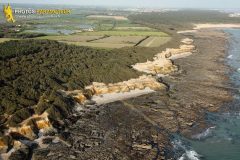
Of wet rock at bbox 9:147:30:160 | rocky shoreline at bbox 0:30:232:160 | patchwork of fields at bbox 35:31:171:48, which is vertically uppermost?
patchwork of fields at bbox 35:31:171:48

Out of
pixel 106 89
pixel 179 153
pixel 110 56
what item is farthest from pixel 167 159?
pixel 110 56

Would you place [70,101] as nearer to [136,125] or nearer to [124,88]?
[124,88]

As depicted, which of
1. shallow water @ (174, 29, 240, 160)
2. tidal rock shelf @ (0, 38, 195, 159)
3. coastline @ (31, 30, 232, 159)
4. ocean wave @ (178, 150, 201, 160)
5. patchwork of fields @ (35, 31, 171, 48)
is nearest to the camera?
ocean wave @ (178, 150, 201, 160)

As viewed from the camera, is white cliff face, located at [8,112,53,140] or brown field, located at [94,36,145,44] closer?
white cliff face, located at [8,112,53,140]

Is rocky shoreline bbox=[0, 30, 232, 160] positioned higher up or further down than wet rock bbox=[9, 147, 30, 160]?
higher up

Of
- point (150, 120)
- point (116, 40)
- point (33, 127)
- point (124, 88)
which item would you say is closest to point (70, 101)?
point (33, 127)

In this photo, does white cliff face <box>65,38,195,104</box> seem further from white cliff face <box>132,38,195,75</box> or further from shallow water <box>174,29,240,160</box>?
shallow water <box>174,29,240,160</box>

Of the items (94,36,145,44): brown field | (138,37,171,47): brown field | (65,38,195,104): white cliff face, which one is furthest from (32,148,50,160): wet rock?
(94,36,145,44): brown field

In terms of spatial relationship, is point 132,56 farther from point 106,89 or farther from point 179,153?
point 179,153
